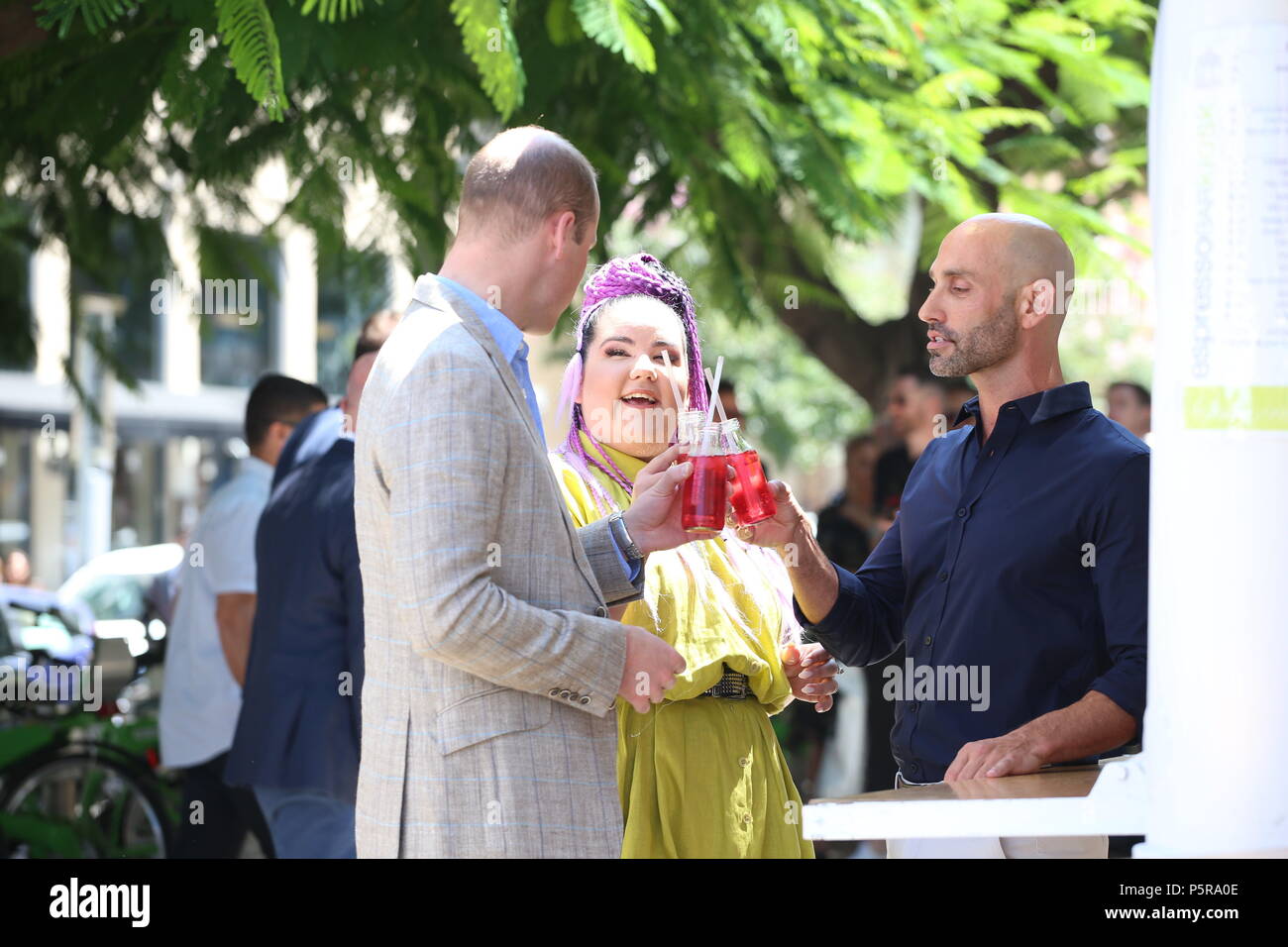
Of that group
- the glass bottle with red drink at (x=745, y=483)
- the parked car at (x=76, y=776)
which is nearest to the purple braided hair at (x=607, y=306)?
the glass bottle with red drink at (x=745, y=483)

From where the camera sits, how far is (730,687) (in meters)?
3.33

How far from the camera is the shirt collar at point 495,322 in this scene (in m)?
2.64

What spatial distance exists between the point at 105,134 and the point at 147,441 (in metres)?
19.4

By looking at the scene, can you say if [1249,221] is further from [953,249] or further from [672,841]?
[672,841]

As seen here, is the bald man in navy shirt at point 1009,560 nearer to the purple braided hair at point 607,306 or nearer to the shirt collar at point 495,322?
the purple braided hair at point 607,306

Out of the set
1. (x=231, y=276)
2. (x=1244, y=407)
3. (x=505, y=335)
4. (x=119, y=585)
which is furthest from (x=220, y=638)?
(x=119, y=585)

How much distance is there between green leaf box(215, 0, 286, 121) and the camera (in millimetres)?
3434

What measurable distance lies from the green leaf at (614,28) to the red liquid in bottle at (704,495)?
1397 mm

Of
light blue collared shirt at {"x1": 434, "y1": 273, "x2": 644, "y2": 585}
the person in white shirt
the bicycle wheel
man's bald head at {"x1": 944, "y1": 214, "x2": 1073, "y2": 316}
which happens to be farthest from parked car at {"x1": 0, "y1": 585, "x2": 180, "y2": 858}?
man's bald head at {"x1": 944, "y1": 214, "x2": 1073, "y2": 316}

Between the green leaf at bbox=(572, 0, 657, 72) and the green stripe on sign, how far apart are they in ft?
7.54

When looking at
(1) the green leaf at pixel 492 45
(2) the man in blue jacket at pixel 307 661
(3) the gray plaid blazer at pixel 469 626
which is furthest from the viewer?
(2) the man in blue jacket at pixel 307 661

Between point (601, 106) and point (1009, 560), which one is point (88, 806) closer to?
point (601, 106)

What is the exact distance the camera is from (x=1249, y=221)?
74.4 inches

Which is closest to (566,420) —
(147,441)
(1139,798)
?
(1139,798)
